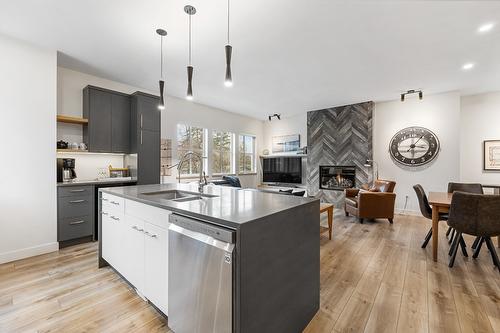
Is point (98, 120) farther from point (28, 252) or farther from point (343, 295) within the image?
point (343, 295)

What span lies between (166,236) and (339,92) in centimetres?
Result: 475

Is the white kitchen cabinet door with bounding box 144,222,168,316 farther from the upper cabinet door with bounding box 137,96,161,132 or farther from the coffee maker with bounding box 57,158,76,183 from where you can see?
the upper cabinet door with bounding box 137,96,161,132

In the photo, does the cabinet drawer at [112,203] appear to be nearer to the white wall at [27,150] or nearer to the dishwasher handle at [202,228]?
the dishwasher handle at [202,228]

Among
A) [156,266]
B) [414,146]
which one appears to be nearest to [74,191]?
[156,266]

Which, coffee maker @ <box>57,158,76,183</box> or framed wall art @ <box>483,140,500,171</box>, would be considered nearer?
coffee maker @ <box>57,158,76,183</box>

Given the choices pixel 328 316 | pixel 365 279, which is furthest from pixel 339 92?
pixel 328 316

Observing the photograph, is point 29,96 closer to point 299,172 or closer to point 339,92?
point 339,92

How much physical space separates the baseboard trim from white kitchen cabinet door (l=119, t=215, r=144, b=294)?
173 centimetres

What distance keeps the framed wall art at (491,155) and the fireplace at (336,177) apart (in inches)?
107

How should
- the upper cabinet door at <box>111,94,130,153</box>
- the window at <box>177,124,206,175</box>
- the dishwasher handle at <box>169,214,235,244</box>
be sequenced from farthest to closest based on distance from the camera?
the window at <box>177,124,206,175</box>
the upper cabinet door at <box>111,94,130,153</box>
the dishwasher handle at <box>169,214,235,244</box>

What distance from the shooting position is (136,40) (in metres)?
2.85

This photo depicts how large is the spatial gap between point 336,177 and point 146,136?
4988mm

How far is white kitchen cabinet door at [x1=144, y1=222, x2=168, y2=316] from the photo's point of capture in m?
1.63

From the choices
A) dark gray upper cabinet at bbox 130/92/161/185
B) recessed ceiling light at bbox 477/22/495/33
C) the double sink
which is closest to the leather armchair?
recessed ceiling light at bbox 477/22/495/33
